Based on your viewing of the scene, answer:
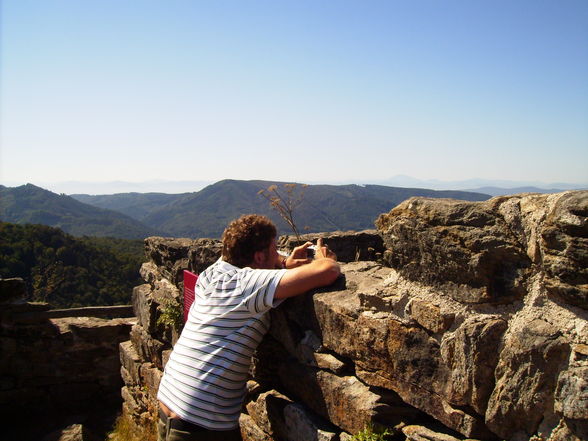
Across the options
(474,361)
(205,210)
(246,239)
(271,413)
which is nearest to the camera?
(474,361)

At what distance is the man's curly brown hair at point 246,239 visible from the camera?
10.5 ft

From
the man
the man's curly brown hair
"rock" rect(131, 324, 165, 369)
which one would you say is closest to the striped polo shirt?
the man

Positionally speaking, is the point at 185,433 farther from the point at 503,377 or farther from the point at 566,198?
the point at 566,198

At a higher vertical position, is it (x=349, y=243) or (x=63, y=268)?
(x=349, y=243)

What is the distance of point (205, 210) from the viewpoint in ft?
531

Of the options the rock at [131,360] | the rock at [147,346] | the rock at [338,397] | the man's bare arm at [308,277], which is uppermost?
the man's bare arm at [308,277]

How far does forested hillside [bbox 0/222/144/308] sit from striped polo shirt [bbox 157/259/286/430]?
20080 millimetres

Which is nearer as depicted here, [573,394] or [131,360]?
[573,394]

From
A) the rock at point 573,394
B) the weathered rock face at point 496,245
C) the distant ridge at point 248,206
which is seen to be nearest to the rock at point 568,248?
the weathered rock face at point 496,245

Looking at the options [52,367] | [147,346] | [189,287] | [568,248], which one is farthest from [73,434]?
[568,248]

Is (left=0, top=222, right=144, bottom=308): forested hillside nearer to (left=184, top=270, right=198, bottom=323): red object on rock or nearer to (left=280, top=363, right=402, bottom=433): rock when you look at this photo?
(left=184, top=270, right=198, bottom=323): red object on rock

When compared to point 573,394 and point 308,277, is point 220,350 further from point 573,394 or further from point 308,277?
point 573,394

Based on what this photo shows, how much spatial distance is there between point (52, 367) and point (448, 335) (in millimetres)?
6577

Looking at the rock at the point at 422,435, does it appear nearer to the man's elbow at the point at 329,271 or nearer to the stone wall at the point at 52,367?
the man's elbow at the point at 329,271
